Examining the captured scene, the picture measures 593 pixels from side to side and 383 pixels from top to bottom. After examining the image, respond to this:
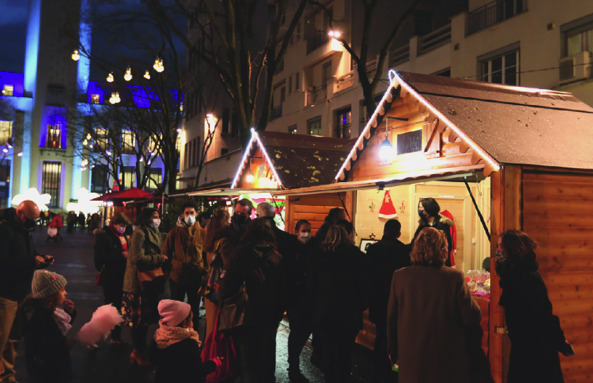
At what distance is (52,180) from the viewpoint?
243 feet

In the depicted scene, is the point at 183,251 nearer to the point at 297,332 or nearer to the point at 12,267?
the point at 297,332

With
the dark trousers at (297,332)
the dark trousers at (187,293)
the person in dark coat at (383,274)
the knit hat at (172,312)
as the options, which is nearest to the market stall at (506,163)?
the person in dark coat at (383,274)

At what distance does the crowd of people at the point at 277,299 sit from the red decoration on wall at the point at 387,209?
10.3 feet

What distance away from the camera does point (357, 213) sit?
11.3 m

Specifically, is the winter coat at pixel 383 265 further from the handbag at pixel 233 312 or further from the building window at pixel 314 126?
the building window at pixel 314 126

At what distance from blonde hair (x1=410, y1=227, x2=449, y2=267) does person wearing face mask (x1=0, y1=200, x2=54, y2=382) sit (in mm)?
4147

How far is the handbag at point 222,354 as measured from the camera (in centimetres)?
568

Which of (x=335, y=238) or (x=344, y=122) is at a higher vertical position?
(x=344, y=122)

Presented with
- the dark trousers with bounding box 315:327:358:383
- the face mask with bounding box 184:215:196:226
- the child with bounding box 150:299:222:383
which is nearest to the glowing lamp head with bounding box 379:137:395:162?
the face mask with bounding box 184:215:196:226

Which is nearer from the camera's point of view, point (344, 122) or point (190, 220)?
point (190, 220)

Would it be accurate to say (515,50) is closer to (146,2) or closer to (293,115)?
(146,2)

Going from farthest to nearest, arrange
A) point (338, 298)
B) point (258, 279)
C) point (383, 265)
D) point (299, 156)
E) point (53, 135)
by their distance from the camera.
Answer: point (53, 135)
point (299, 156)
point (383, 265)
point (338, 298)
point (258, 279)

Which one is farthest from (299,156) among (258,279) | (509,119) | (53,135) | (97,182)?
(97,182)

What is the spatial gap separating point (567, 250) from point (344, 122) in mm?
21524
